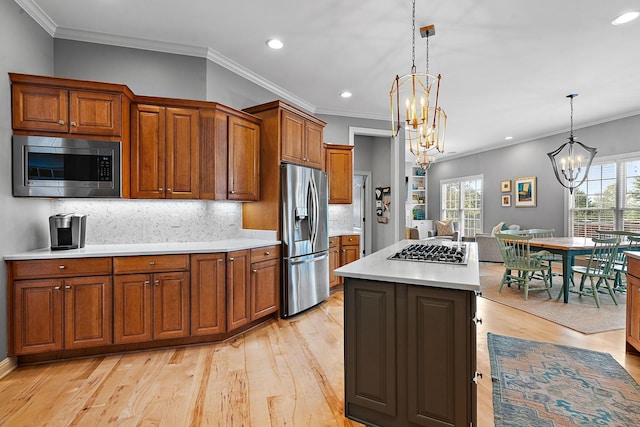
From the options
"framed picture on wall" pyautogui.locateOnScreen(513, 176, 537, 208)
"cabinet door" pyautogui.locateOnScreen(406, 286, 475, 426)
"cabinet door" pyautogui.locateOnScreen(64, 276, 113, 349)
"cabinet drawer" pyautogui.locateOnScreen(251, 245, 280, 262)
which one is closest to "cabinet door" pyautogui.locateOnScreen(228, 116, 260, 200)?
"cabinet drawer" pyautogui.locateOnScreen(251, 245, 280, 262)

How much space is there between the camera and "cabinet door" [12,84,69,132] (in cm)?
261

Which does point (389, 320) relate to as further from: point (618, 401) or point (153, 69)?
point (153, 69)

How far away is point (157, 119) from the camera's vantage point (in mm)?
3084

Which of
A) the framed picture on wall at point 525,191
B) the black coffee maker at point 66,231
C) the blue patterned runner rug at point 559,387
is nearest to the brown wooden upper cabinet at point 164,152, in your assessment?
the black coffee maker at point 66,231

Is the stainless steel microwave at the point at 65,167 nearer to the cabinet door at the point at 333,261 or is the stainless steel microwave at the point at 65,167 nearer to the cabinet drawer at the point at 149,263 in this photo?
the cabinet drawer at the point at 149,263

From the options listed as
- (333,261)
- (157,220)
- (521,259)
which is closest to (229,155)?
(157,220)

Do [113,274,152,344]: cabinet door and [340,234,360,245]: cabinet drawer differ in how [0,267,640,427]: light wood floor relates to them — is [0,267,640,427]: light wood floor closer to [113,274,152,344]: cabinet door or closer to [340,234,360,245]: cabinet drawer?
[113,274,152,344]: cabinet door

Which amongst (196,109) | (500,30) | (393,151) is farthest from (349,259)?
(500,30)

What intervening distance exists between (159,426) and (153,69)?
3.23 meters

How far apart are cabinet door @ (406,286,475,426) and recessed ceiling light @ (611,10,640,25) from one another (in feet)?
10.2

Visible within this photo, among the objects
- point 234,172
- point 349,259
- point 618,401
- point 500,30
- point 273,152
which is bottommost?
point 618,401

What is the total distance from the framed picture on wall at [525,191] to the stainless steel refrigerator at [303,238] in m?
5.84

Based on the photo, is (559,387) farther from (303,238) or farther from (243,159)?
(243,159)

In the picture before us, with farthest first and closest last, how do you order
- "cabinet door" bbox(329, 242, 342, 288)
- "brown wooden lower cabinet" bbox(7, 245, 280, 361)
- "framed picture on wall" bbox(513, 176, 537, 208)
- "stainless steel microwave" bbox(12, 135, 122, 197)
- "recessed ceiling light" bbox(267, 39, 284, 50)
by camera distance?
1. "framed picture on wall" bbox(513, 176, 537, 208)
2. "cabinet door" bbox(329, 242, 342, 288)
3. "recessed ceiling light" bbox(267, 39, 284, 50)
4. "stainless steel microwave" bbox(12, 135, 122, 197)
5. "brown wooden lower cabinet" bbox(7, 245, 280, 361)
